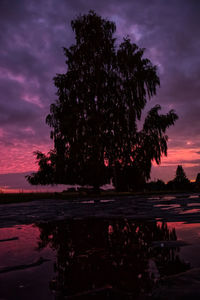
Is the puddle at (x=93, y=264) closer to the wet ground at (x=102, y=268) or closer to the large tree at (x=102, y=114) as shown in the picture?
the wet ground at (x=102, y=268)

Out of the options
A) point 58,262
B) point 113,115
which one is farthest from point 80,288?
point 113,115

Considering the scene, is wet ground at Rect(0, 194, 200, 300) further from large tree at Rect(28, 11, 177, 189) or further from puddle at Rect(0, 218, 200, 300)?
large tree at Rect(28, 11, 177, 189)

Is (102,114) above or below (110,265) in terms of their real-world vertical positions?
above

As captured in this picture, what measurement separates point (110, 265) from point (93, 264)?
0.11 meters

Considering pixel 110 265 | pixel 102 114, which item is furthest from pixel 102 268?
pixel 102 114

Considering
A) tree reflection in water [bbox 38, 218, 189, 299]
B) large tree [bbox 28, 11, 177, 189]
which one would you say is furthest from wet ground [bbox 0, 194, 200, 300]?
large tree [bbox 28, 11, 177, 189]

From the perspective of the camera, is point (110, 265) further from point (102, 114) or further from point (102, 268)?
point (102, 114)

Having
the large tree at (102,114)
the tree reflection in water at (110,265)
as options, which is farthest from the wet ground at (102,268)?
the large tree at (102,114)

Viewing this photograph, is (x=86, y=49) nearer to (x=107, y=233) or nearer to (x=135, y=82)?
(x=135, y=82)

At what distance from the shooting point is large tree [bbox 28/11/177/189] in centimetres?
1688

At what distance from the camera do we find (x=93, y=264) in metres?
1.64

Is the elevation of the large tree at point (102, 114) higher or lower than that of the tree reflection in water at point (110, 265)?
higher

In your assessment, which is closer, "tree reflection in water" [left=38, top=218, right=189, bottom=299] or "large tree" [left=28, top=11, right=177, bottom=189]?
"tree reflection in water" [left=38, top=218, right=189, bottom=299]

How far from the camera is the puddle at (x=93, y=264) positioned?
3.96 ft
